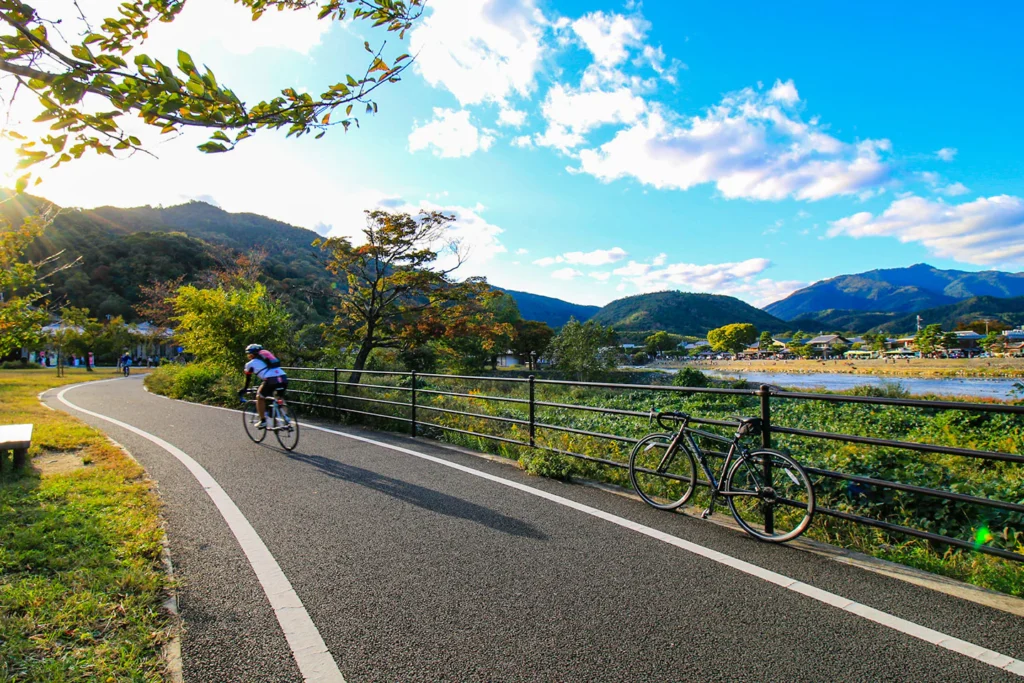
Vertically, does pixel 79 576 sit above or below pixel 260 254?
below

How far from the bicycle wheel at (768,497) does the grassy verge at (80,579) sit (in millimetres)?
3784

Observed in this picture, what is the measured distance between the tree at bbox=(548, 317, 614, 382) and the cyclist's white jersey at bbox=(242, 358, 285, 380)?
43216 mm

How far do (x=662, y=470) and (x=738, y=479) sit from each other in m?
0.72

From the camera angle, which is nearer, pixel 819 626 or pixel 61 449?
pixel 819 626

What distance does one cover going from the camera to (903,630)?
2.54 meters

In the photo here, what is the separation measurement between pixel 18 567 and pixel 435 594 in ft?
8.94

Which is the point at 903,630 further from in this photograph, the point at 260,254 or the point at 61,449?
the point at 260,254

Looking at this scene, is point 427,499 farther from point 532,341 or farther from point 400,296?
point 532,341

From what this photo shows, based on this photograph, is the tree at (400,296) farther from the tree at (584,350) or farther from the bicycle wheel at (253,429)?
the tree at (584,350)

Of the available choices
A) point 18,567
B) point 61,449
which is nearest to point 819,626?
point 18,567

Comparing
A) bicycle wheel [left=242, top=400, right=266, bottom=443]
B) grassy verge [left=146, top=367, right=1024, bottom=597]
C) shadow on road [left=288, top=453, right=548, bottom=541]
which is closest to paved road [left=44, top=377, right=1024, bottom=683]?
shadow on road [left=288, top=453, right=548, bottom=541]

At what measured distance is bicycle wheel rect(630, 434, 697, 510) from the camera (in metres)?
4.47

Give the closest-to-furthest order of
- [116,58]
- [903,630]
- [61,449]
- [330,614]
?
[116,58] → [903,630] → [330,614] → [61,449]

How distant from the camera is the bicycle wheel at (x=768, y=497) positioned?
144 inches
